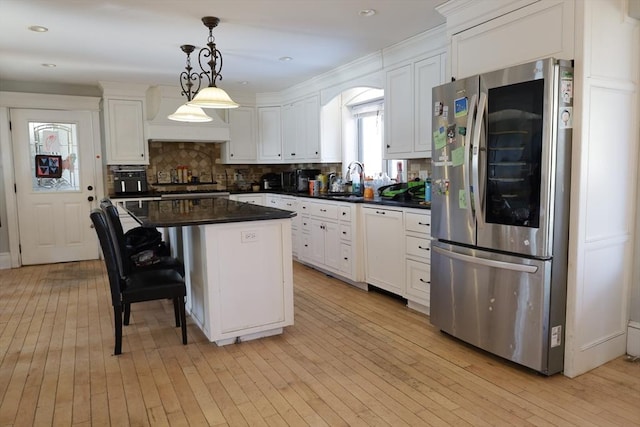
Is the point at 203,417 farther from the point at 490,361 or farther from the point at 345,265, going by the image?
the point at 345,265

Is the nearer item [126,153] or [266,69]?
[266,69]

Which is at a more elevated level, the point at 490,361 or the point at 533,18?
the point at 533,18

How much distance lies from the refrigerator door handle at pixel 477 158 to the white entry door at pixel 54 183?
5.30m

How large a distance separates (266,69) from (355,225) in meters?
2.18

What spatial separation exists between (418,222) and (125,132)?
4315 millimetres

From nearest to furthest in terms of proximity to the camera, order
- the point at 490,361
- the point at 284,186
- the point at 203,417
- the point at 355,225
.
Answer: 1. the point at 203,417
2. the point at 490,361
3. the point at 355,225
4. the point at 284,186

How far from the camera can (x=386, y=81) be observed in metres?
4.40

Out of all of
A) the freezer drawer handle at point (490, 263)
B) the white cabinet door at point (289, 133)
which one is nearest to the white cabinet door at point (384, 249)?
the freezer drawer handle at point (490, 263)

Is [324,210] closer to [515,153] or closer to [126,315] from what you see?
[126,315]

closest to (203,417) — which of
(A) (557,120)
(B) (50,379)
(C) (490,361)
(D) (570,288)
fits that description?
(B) (50,379)

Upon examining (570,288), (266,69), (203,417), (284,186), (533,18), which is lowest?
(203,417)

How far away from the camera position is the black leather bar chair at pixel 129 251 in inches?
120

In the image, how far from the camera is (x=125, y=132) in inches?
233

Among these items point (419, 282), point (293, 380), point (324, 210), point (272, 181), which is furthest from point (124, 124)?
point (293, 380)
